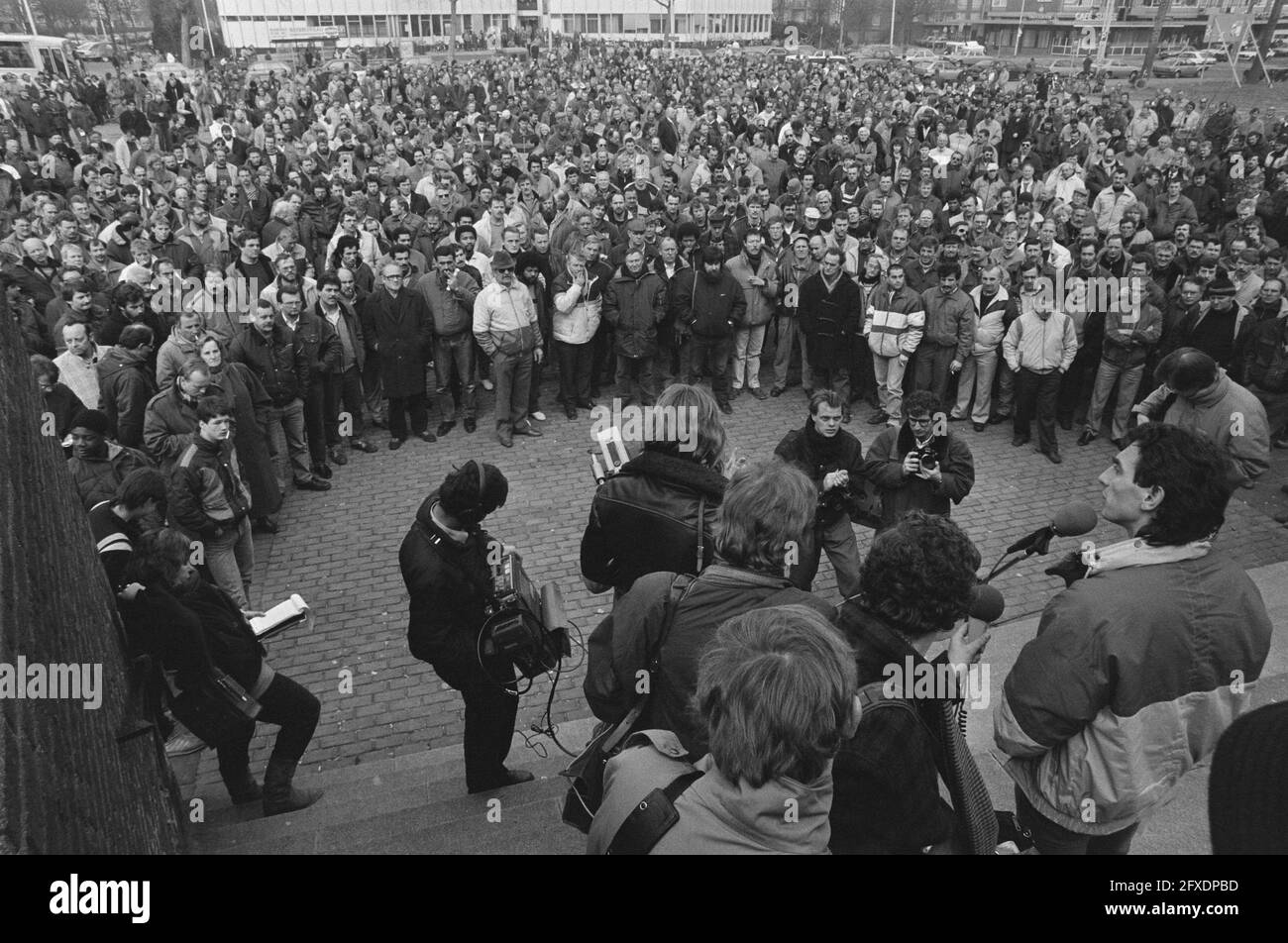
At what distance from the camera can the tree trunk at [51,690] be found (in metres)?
2.08

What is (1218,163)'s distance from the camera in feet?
52.2

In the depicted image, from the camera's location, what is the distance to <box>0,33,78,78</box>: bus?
3472 centimetres

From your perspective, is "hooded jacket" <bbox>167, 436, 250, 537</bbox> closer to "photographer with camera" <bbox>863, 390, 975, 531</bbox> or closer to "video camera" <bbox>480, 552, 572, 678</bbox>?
"video camera" <bbox>480, 552, 572, 678</bbox>

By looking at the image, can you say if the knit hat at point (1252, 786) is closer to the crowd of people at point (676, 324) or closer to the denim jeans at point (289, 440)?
the crowd of people at point (676, 324)

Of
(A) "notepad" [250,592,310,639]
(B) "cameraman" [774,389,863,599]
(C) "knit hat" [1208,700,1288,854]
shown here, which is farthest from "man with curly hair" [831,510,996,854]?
(A) "notepad" [250,592,310,639]

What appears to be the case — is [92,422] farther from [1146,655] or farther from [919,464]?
[1146,655]

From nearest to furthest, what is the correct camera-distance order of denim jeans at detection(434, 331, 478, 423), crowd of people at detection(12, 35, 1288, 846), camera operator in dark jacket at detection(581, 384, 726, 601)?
camera operator in dark jacket at detection(581, 384, 726, 601)
crowd of people at detection(12, 35, 1288, 846)
denim jeans at detection(434, 331, 478, 423)

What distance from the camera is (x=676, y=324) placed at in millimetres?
9828

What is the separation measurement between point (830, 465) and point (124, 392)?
17.9ft

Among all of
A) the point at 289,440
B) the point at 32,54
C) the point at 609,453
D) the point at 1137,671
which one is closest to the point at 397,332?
the point at 289,440

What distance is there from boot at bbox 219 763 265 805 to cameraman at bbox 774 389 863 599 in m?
3.38

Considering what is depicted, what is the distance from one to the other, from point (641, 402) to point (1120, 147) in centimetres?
1247

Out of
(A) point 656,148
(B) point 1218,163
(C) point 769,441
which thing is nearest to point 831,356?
(C) point 769,441
